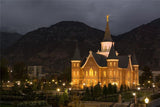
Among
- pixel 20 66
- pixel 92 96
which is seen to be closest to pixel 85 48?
Answer: pixel 20 66

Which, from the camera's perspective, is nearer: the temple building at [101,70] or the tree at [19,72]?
the temple building at [101,70]

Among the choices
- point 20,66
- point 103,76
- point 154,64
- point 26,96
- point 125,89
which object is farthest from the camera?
point 154,64

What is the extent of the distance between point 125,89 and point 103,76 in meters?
7.00

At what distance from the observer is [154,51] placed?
18212 centimetres

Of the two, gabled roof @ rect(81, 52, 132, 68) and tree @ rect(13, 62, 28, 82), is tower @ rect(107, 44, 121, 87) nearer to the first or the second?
gabled roof @ rect(81, 52, 132, 68)

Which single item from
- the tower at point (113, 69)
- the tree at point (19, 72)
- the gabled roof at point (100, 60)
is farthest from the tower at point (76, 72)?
the tree at point (19, 72)

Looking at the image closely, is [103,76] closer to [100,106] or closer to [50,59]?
[100,106]

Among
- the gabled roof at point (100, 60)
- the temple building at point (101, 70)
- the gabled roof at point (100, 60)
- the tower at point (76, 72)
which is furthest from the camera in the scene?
the tower at point (76, 72)

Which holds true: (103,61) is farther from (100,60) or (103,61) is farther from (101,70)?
(101,70)

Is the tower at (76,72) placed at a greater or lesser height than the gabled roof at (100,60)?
lesser

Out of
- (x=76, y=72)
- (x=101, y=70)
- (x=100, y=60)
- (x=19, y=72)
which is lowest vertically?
(x=76, y=72)

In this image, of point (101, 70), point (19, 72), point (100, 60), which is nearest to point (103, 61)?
point (100, 60)

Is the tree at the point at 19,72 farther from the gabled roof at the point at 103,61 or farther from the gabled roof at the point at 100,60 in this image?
the gabled roof at the point at 100,60

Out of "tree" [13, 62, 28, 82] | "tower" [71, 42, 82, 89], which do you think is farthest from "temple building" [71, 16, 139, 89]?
"tree" [13, 62, 28, 82]
